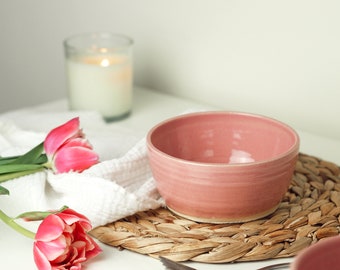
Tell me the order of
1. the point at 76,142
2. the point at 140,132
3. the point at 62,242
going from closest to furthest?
the point at 62,242 < the point at 76,142 < the point at 140,132

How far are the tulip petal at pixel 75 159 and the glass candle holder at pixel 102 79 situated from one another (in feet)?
0.94

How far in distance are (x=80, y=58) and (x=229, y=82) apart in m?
0.22

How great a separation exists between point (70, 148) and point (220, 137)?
17 cm

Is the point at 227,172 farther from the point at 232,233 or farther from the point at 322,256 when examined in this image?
the point at 322,256

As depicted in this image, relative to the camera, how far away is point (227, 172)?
64 centimetres

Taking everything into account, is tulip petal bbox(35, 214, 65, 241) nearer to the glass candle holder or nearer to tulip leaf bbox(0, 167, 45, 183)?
tulip leaf bbox(0, 167, 45, 183)

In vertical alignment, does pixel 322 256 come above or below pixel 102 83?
above

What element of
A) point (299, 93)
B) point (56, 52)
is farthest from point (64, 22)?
point (299, 93)

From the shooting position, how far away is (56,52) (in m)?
1.34

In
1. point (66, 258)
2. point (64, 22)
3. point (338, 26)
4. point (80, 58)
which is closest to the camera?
point (66, 258)

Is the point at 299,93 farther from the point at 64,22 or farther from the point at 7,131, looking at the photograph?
the point at 64,22

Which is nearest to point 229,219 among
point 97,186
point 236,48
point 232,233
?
point 232,233

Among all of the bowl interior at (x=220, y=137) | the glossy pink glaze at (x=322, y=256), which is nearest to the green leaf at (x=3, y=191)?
the bowl interior at (x=220, y=137)

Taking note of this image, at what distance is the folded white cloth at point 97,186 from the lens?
2.23 feet
